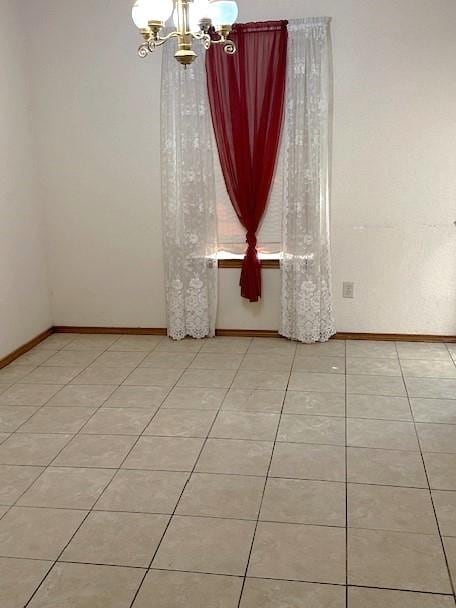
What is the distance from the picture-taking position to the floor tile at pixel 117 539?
218 centimetres

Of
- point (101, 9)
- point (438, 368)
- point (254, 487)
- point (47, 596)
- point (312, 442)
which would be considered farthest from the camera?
point (101, 9)

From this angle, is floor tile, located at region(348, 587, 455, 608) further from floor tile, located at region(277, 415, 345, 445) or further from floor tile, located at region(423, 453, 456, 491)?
floor tile, located at region(277, 415, 345, 445)

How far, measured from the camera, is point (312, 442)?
117 inches

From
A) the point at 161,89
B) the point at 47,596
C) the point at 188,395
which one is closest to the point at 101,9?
the point at 161,89

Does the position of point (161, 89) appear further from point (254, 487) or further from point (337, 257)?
point (254, 487)

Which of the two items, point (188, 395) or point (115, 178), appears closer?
point (188, 395)

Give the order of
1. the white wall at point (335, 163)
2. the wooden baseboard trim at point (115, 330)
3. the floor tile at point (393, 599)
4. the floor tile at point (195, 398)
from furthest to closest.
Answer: the wooden baseboard trim at point (115, 330)
the white wall at point (335, 163)
the floor tile at point (195, 398)
the floor tile at point (393, 599)

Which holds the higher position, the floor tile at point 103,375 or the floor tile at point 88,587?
the floor tile at point 103,375

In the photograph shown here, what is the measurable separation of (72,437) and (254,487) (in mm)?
1013

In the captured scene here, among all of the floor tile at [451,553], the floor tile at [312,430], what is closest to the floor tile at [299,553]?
the floor tile at [451,553]

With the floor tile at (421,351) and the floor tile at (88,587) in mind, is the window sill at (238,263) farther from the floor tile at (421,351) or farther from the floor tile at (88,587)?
the floor tile at (88,587)

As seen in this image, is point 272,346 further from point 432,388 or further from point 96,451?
point 96,451

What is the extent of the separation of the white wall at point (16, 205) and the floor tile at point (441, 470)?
2.79 m

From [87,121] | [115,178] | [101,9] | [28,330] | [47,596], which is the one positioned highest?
[101,9]
